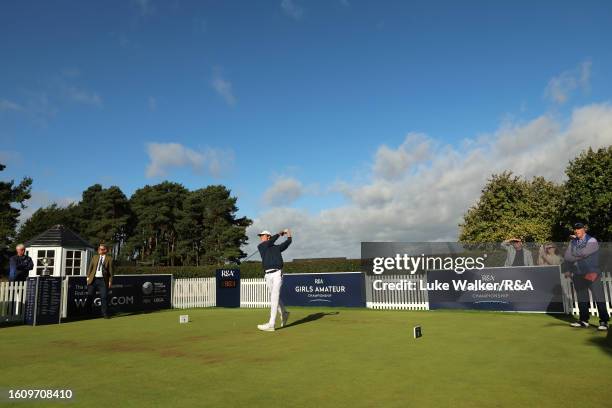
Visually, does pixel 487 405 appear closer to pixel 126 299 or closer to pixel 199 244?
pixel 126 299

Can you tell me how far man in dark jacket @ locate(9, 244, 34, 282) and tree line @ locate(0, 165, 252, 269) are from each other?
140ft

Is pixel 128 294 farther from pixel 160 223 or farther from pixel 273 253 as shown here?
pixel 160 223

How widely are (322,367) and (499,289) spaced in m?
10.5

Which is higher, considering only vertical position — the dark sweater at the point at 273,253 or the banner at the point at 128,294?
the dark sweater at the point at 273,253

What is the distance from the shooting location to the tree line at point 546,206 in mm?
26016

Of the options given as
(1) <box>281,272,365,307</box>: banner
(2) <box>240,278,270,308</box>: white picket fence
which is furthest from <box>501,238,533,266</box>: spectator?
(2) <box>240,278,270,308</box>: white picket fence

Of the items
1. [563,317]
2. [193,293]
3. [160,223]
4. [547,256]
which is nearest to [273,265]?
[563,317]

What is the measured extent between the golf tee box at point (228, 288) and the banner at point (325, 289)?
2.39 meters

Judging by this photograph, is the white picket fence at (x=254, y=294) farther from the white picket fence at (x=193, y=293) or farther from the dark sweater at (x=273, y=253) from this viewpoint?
the dark sweater at (x=273, y=253)

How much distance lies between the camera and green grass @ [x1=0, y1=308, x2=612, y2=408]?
162 inches

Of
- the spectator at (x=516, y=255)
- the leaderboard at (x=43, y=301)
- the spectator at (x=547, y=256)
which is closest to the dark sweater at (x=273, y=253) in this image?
the leaderboard at (x=43, y=301)

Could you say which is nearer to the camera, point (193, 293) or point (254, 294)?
point (254, 294)

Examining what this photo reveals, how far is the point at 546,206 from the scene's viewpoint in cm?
3856

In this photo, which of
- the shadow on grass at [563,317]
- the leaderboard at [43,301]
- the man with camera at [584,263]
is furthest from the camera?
the leaderboard at [43,301]
